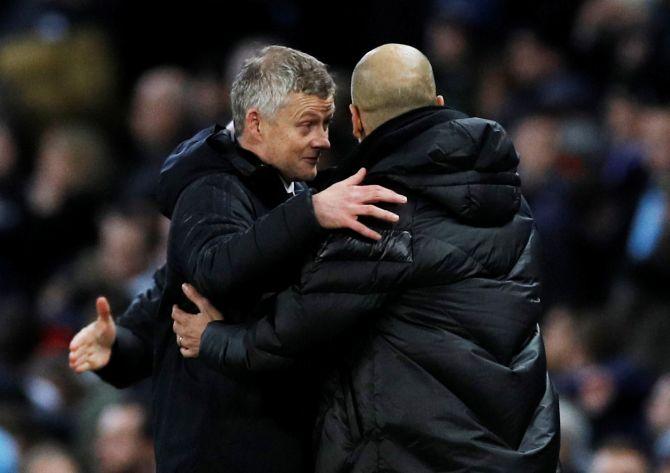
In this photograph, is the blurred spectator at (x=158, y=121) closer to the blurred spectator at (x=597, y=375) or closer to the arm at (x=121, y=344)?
the blurred spectator at (x=597, y=375)

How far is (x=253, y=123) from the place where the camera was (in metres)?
4.78

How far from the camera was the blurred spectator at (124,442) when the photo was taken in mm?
7715

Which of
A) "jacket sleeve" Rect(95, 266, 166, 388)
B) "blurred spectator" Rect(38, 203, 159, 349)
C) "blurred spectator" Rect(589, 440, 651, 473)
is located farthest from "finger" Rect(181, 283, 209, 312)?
"blurred spectator" Rect(38, 203, 159, 349)

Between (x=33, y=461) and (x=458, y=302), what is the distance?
148 inches

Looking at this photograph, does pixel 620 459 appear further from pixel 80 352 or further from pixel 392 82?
pixel 392 82

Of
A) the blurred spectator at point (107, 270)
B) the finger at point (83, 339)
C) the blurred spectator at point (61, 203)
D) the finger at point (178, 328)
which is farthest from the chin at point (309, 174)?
the blurred spectator at point (61, 203)

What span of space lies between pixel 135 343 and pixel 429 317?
1176 millimetres

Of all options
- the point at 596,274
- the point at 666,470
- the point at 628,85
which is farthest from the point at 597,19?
the point at 666,470

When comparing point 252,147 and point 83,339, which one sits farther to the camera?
point 83,339

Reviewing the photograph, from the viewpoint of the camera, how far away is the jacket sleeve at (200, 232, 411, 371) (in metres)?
4.43

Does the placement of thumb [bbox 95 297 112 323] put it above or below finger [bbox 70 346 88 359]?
above

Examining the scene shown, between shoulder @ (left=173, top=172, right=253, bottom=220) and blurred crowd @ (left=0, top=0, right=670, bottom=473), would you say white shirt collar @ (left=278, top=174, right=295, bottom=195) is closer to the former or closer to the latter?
shoulder @ (left=173, top=172, right=253, bottom=220)

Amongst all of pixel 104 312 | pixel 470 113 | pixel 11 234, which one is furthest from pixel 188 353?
pixel 470 113

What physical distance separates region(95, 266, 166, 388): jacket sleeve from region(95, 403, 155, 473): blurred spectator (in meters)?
2.41
